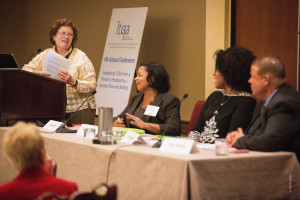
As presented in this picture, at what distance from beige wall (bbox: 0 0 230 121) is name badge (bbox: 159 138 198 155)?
10.3ft

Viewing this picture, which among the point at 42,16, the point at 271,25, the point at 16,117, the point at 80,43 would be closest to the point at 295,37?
the point at 271,25

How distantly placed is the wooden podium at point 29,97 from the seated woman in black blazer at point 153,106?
551 mm

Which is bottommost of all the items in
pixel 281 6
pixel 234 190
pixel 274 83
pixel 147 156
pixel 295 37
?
pixel 234 190

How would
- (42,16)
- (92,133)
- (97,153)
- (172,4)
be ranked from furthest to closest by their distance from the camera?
(42,16)
(172,4)
(92,133)
(97,153)

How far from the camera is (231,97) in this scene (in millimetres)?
3240

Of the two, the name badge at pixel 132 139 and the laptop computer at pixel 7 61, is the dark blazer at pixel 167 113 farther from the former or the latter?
the laptop computer at pixel 7 61

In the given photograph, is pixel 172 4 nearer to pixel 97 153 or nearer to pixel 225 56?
pixel 225 56

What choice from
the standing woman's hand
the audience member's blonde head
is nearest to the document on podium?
the standing woman's hand

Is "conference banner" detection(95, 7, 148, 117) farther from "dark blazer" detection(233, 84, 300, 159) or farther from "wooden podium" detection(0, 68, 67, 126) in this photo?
"dark blazer" detection(233, 84, 300, 159)

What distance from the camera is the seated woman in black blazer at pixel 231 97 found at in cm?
315

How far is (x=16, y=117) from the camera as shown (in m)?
3.51

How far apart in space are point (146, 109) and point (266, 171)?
150 centimetres

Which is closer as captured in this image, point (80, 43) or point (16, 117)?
point (16, 117)

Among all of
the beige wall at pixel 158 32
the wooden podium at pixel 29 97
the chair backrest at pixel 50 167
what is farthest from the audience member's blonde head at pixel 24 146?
the beige wall at pixel 158 32
